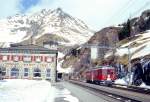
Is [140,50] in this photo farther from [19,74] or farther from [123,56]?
[19,74]

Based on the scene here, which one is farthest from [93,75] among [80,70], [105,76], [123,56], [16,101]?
[80,70]

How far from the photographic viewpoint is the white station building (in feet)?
446

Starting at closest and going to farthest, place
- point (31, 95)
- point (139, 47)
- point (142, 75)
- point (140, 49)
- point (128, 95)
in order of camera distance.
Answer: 1. point (31, 95)
2. point (128, 95)
3. point (142, 75)
4. point (140, 49)
5. point (139, 47)

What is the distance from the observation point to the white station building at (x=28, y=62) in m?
136

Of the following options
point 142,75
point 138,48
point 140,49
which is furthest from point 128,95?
point 138,48

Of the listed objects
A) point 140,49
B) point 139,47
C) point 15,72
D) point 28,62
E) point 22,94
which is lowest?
point 22,94

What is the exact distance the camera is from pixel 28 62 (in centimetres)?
13788

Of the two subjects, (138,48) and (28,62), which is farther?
(138,48)

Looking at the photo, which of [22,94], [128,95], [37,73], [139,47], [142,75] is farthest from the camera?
[139,47]

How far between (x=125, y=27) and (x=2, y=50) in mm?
75003

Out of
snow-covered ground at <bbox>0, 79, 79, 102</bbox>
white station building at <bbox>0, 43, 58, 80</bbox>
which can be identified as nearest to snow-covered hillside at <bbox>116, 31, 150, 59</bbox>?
white station building at <bbox>0, 43, 58, 80</bbox>

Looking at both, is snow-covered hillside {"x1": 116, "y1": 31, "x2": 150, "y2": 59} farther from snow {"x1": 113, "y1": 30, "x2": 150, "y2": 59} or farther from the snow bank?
the snow bank

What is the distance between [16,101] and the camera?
1045 inches

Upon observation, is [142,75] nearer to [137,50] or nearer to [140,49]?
[140,49]
